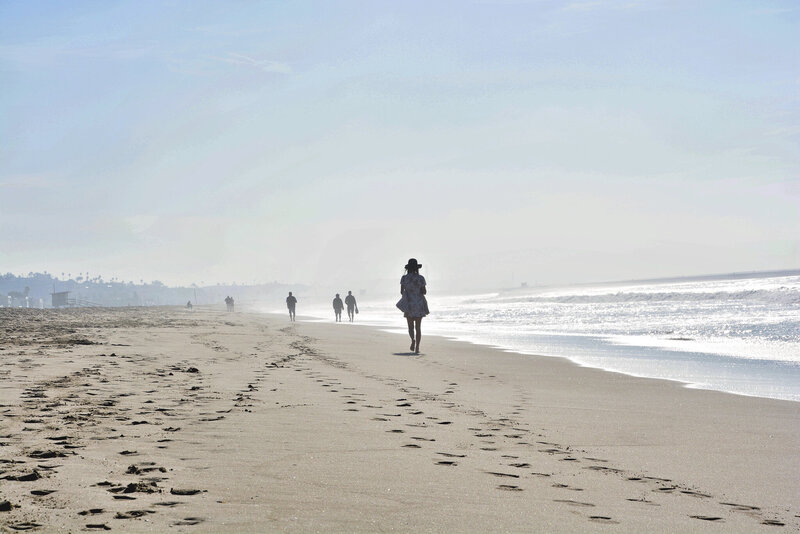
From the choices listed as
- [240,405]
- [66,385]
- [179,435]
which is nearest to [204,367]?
[66,385]

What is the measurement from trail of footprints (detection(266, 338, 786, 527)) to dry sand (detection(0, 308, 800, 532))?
0.02 meters

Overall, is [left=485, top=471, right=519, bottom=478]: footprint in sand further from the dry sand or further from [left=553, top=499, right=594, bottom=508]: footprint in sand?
[left=553, top=499, right=594, bottom=508]: footprint in sand

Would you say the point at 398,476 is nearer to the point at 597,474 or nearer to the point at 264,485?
the point at 264,485

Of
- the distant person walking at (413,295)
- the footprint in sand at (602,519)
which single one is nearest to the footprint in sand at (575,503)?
the footprint in sand at (602,519)

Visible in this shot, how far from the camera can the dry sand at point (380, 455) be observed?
369 cm

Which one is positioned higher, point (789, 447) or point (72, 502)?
point (72, 502)

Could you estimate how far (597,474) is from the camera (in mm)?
4867

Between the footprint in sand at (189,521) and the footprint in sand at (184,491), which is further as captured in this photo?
the footprint in sand at (184,491)

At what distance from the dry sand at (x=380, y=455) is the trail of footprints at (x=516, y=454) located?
21 mm

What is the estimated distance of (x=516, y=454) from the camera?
5461 millimetres

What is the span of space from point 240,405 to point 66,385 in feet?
7.81

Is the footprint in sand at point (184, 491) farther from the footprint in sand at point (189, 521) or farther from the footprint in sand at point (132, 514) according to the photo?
the footprint in sand at point (189, 521)

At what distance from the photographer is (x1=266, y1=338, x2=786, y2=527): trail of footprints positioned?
4.18 m

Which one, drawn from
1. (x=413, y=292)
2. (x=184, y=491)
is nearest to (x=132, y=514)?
(x=184, y=491)
